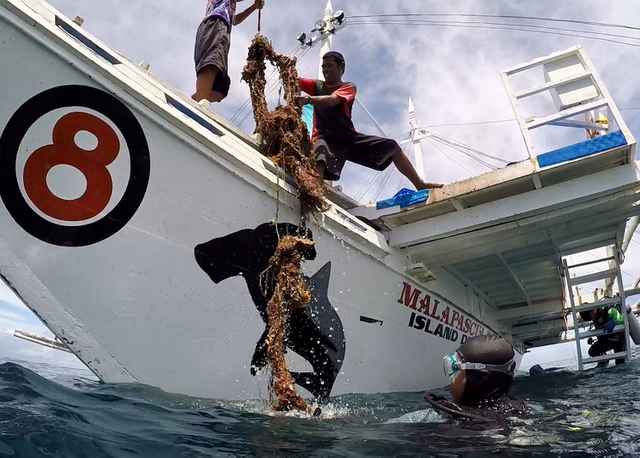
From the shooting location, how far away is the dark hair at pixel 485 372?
8.91 ft

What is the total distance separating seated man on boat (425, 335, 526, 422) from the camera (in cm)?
271

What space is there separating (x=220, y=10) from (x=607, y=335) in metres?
6.91

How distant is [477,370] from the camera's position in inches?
107

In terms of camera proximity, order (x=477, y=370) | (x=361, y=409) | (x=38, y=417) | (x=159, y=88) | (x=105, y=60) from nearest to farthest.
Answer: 1. (x=38, y=417)
2. (x=477, y=370)
3. (x=105, y=60)
4. (x=159, y=88)
5. (x=361, y=409)

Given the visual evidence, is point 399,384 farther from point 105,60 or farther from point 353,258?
point 105,60

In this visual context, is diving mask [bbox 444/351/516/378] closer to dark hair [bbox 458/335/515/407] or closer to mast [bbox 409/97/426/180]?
dark hair [bbox 458/335/515/407]

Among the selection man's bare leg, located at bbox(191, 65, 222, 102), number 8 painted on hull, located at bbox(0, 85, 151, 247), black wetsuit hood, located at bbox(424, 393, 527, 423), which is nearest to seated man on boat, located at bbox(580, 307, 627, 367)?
black wetsuit hood, located at bbox(424, 393, 527, 423)

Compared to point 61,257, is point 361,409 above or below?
below

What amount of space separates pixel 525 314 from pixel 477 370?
22.8 ft

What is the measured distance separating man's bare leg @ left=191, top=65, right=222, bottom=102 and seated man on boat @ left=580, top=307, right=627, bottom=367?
6038 millimetres

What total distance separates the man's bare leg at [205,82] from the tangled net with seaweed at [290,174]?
1.96ft

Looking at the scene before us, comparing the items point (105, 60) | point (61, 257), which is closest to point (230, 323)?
point (61, 257)

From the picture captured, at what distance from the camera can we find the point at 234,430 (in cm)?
254

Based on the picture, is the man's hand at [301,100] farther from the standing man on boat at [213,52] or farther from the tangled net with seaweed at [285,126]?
the standing man on boat at [213,52]
